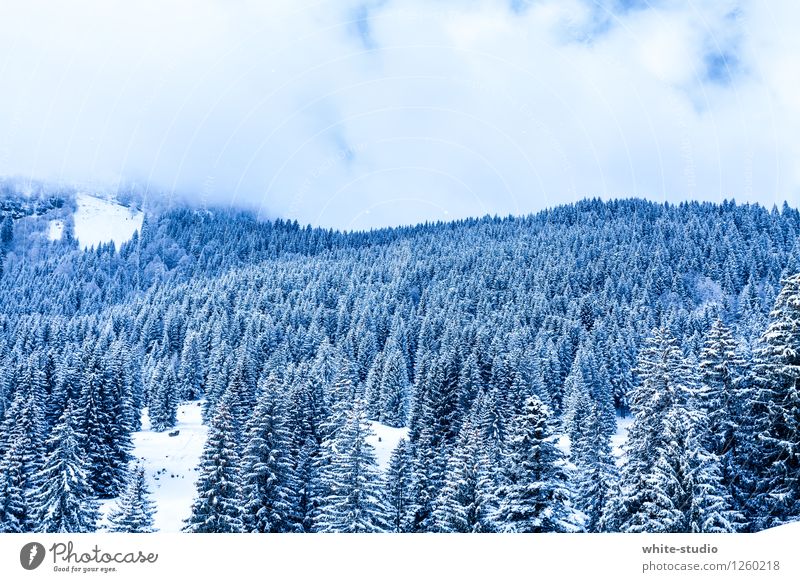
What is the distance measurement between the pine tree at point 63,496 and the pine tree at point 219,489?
5.74 meters

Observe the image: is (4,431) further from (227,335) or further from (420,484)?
(227,335)

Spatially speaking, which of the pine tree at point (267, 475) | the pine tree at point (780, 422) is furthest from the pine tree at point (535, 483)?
the pine tree at point (267, 475)

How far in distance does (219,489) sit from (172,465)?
34.5 m

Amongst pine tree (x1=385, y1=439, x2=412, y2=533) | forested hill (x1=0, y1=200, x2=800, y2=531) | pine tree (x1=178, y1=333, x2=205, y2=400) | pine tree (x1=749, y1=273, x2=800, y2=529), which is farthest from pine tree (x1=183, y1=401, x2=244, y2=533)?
pine tree (x1=178, y1=333, x2=205, y2=400)

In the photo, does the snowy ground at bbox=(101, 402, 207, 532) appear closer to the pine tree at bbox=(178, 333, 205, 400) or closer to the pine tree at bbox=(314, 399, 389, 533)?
the pine tree at bbox=(314, 399, 389, 533)

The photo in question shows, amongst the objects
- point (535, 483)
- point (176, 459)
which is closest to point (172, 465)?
point (176, 459)

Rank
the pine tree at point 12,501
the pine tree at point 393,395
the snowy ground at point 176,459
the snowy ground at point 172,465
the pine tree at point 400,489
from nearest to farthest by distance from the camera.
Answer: the pine tree at point 12,501
the pine tree at point 400,489
the snowy ground at point 172,465
the snowy ground at point 176,459
the pine tree at point 393,395

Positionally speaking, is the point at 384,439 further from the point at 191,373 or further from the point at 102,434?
the point at 191,373

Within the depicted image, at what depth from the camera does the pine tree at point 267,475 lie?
27828 mm

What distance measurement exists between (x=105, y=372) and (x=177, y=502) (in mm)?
11779

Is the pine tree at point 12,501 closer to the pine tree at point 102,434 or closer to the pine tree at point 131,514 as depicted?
the pine tree at point 131,514

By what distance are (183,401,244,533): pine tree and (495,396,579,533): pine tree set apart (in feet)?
39.7
